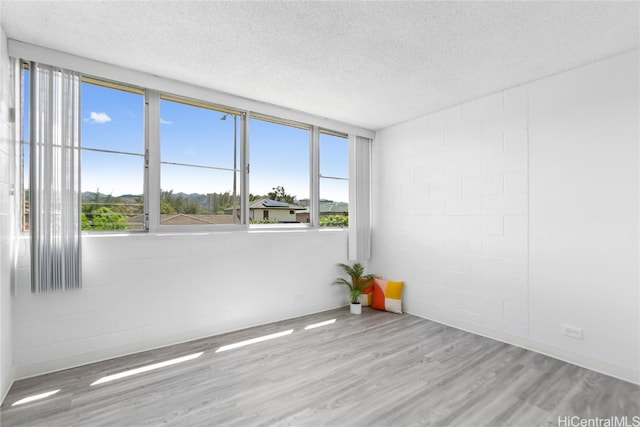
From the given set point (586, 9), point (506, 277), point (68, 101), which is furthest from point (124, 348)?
point (586, 9)

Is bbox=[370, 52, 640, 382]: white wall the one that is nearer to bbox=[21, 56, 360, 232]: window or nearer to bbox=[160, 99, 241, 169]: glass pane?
bbox=[21, 56, 360, 232]: window

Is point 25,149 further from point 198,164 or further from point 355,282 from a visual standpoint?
point 355,282

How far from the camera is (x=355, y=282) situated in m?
4.41

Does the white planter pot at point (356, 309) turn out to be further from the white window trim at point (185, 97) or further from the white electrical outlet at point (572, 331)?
the white electrical outlet at point (572, 331)

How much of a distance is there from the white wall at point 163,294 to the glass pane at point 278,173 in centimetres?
35

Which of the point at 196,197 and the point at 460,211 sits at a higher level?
the point at 196,197

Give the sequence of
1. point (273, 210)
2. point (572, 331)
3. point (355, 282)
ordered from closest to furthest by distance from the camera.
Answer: point (572, 331)
point (273, 210)
point (355, 282)

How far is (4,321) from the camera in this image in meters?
2.22

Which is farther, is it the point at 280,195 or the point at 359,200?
the point at 359,200

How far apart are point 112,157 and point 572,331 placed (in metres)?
4.56

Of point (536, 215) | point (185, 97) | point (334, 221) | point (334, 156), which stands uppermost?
point (185, 97)

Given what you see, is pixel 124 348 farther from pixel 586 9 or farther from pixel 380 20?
pixel 586 9

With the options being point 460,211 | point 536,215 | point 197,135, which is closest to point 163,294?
point 197,135

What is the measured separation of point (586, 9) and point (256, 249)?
3495mm
